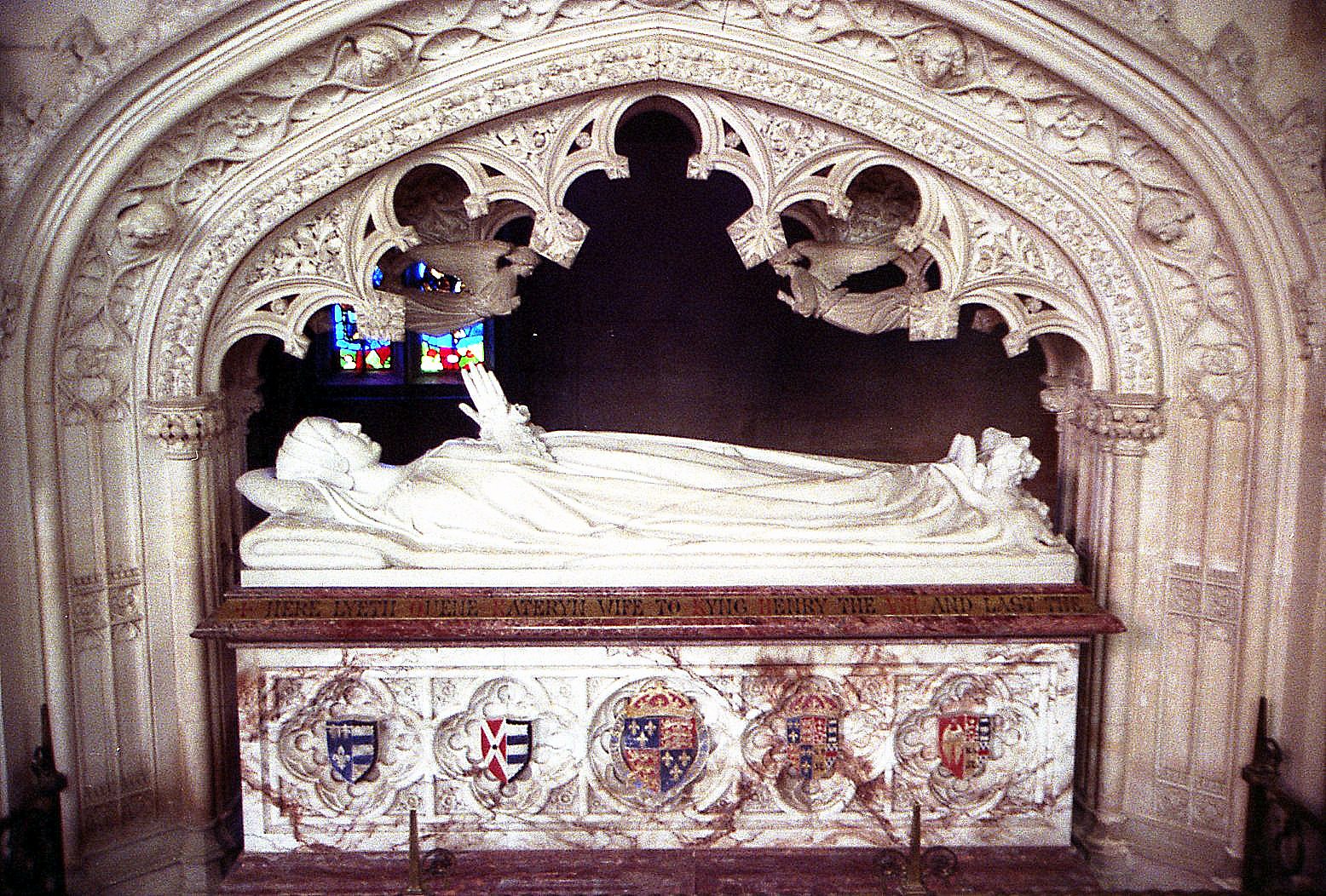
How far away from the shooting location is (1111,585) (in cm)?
433

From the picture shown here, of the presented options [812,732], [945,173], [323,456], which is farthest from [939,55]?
[323,456]

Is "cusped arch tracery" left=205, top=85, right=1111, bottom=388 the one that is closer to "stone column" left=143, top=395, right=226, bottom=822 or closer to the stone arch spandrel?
the stone arch spandrel

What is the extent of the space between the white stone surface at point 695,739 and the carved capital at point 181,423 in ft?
2.68

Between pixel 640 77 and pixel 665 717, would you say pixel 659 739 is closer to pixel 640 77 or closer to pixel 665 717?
pixel 665 717

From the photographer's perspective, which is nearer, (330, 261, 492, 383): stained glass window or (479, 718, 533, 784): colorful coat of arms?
(479, 718, 533, 784): colorful coat of arms

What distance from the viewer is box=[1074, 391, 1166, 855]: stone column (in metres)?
4.24

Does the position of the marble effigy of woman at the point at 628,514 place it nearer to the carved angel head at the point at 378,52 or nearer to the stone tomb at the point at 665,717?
the stone tomb at the point at 665,717

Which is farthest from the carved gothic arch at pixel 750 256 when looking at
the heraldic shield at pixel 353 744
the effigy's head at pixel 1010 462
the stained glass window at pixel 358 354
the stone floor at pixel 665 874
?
the stained glass window at pixel 358 354

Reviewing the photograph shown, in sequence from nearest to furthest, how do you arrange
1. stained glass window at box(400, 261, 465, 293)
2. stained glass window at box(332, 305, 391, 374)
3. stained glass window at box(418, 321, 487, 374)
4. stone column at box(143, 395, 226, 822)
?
stone column at box(143, 395, 226, 822)
stained glass window at box(400, 261, 465, 293)
stained glass window at box(332, 305, 391, 374)
stained glass window at box(418, 321, 487, 374)

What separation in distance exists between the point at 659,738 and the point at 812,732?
1.70 ft

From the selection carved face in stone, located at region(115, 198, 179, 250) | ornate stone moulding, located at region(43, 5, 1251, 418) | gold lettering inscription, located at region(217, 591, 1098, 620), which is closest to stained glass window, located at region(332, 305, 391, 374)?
ornate stone moulding, located at region(43, 5, 1251, 418)

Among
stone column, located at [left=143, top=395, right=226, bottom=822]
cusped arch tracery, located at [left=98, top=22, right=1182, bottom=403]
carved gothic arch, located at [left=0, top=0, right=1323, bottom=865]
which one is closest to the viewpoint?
carved gothic arch, located at [left=0, top=0, right=1323, bottom=865]

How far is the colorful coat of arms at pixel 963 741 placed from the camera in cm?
404

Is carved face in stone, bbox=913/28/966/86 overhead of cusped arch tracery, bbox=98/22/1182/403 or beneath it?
overhead
